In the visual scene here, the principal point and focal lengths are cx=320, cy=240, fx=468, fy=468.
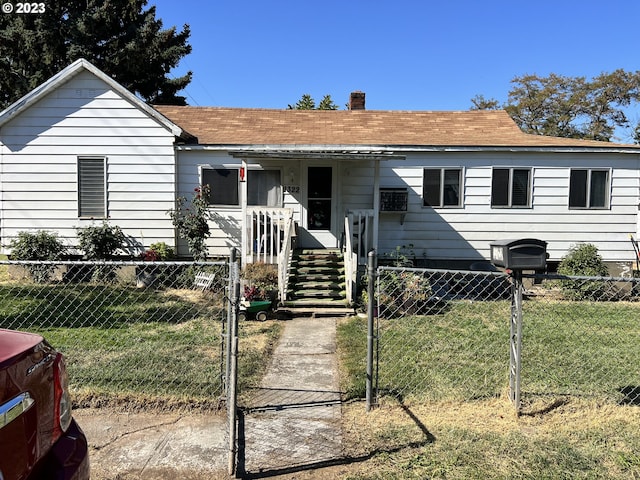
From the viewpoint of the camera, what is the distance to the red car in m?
1.74

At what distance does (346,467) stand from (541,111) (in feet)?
131

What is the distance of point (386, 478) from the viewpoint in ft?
10.2

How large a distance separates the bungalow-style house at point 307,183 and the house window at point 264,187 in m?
0.03

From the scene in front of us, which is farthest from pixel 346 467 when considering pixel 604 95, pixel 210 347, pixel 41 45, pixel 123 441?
pixel 604 95

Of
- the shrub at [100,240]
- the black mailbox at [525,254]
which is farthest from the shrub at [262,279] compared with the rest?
the black mailbox at [525,254]

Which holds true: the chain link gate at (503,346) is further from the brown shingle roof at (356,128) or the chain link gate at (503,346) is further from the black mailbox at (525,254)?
the brown shingle roof at (356,128)

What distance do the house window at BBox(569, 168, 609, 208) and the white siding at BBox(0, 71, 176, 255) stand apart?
9.74 metres

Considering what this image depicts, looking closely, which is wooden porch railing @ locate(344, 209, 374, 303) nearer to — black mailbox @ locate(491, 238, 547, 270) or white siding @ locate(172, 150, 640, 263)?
white siding @ locate(172, 150, 640, 263)

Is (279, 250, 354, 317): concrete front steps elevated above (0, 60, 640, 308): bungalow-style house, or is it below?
below

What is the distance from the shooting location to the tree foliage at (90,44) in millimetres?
23578

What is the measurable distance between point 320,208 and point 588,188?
258 inches

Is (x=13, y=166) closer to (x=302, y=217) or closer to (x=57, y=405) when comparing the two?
(x=302, y=217)

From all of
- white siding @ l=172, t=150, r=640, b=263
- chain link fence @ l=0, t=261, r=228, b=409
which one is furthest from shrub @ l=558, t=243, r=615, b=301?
chain link fence @ l=0, t=261, r=228, b=409

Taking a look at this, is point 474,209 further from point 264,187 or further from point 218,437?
point 218,437
